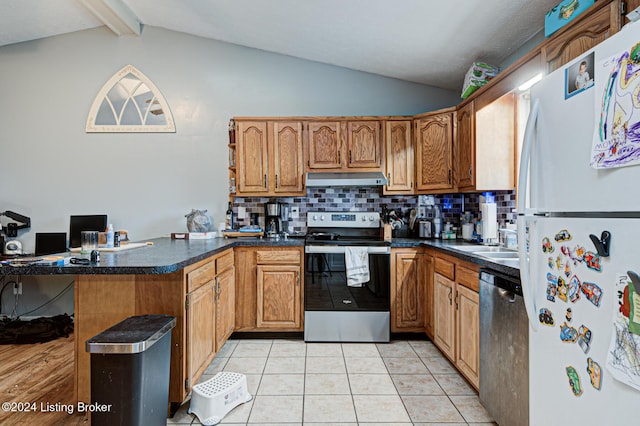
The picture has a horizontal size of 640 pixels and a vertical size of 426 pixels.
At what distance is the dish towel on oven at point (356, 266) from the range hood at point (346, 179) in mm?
674

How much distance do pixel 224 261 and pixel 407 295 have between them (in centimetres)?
165

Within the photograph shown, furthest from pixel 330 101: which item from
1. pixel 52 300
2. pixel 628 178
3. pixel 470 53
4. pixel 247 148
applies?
pixel 52 300

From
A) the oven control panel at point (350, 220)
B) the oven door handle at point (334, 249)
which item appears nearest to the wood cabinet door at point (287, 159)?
the oven control panel at point (350, 220)

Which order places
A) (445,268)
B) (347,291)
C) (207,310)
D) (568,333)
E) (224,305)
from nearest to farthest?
(568,333) < (207,310) < (445,268) < (224,305) < (347,291)

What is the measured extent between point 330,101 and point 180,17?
1742 mm

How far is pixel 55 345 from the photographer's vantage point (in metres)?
2.95

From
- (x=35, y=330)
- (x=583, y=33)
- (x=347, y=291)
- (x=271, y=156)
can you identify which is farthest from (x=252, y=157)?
(x=583, y=33)

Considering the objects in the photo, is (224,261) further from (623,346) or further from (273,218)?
(623,346)

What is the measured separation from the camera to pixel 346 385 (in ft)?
7.31

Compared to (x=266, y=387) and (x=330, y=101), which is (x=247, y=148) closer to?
(x=330, y=101)

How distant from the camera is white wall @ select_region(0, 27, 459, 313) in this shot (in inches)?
145

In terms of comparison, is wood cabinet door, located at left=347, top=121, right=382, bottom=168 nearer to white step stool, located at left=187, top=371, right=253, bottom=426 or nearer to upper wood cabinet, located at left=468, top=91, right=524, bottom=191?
upper wood cabinet, located at left=468, top=91, right=524, bottom=191

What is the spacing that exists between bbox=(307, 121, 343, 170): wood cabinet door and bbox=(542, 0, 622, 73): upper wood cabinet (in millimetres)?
1914

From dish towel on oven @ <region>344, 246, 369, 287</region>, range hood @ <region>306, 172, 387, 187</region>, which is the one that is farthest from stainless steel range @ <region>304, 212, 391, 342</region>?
range hood @ <region>306, 172, 387, 187</region>
